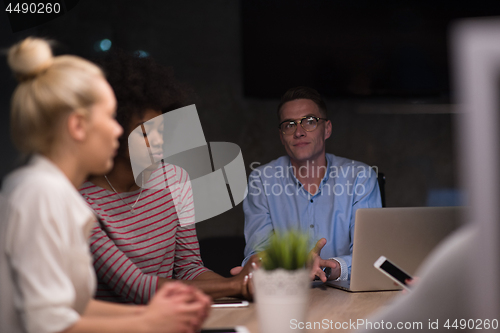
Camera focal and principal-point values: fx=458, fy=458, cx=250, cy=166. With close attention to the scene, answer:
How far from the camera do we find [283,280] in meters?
0.89

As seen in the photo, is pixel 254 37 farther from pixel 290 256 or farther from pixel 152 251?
pixel 290 256

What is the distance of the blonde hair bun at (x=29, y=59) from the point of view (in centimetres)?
77

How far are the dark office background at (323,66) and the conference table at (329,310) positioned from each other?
102 inches

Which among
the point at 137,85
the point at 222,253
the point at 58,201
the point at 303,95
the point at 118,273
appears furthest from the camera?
the point at 222,253

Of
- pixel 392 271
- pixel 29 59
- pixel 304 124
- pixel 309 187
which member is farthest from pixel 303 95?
pixel 29 59

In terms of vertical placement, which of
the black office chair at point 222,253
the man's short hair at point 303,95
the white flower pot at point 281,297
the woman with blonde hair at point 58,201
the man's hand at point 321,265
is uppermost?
the man's short hair at point 303,95

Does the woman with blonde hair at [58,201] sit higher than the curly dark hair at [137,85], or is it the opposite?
the curly dark hair at [137,85]

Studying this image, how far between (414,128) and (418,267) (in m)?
2.89

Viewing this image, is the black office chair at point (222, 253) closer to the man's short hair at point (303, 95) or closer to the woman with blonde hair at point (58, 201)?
the man's short hair at point (303, 95)

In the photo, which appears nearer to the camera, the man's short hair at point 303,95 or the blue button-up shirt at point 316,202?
the blue button-up shirt at point 316,202

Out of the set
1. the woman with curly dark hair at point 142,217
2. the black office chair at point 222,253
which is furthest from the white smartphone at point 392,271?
the black office chair at point 222,253

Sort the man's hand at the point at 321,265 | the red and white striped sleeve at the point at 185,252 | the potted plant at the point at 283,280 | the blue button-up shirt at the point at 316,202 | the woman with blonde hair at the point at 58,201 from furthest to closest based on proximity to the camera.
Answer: the blue button-up shirt at the point at 316,202
the red and white striped sleeve at the point at 185,252
the man's hand at the point at 321,265
the potted plant at the point at 283,280
the woman with blonde hair at the point at 58,201

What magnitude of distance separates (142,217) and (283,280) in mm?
897

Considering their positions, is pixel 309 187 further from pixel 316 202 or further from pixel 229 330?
pixel 229 330
